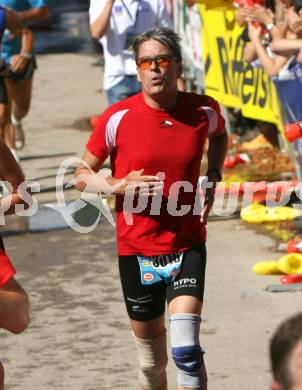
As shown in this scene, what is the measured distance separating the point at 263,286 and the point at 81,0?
2229 centimetres

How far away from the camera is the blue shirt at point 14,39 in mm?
14141

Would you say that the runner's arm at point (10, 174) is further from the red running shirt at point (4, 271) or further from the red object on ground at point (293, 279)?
the red object on ground at point (293, 279)

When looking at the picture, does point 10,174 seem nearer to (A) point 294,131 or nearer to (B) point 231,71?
(A) point 294,131

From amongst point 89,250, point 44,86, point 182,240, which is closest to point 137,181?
point 182,240

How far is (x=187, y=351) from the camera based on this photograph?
6.50m

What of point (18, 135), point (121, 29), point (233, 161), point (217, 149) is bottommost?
A: point (18, 135)

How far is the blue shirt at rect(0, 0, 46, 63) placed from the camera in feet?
46.4

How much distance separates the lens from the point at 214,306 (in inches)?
360

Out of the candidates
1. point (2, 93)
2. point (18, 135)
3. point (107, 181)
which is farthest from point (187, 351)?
point (18, 135)

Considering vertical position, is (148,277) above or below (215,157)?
below

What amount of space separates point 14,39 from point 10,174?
8584 millimetres

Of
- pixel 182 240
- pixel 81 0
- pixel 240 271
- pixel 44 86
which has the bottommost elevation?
pixel 81 0

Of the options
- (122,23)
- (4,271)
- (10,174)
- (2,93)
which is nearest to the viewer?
(4,271)

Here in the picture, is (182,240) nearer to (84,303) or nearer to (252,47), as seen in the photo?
(84,303)
